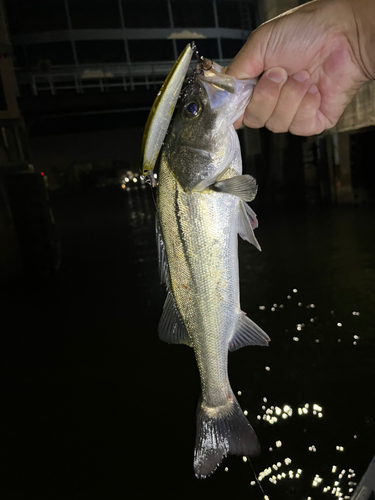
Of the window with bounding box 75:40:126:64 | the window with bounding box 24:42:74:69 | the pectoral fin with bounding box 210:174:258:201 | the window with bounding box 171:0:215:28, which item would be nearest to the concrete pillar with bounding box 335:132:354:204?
the pectoral fin with bounding box 210:174:258:201

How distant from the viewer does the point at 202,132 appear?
66.0 inches

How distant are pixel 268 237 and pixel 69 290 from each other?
702cm

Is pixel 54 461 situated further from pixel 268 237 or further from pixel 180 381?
pixel 268 237

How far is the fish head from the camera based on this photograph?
167 cm

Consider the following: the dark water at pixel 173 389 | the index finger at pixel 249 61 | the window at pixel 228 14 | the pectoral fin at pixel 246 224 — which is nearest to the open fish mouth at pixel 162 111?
the pectoral fin at pixel 246 224

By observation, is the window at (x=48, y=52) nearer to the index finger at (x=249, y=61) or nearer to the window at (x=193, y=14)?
the window at (x=193, y=14)

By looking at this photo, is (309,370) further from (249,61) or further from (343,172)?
(343,172)

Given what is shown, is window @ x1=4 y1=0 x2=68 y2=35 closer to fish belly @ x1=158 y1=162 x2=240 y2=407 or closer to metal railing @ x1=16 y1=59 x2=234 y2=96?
metal railing @ x1=16 y1=59 x2=234 y2=96

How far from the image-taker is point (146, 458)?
3664 mm

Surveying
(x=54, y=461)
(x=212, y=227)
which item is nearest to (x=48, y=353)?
(x=54, y=461)

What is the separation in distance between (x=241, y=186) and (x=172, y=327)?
3.28ft

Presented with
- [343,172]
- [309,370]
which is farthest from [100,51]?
[309,370]

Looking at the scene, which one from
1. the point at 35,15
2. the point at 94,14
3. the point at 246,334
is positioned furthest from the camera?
the point at 94,14

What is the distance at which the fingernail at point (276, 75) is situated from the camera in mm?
1972
